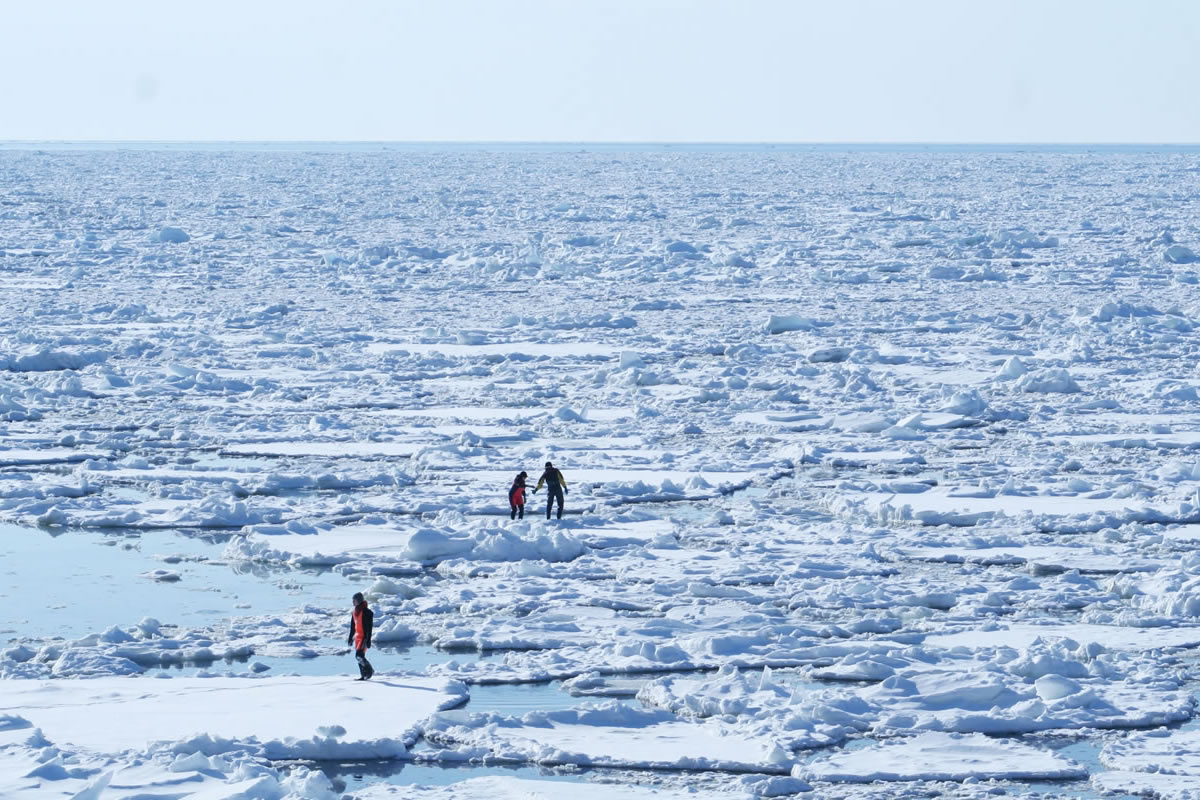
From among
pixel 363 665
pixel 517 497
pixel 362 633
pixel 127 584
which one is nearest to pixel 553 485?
pixel 517 497

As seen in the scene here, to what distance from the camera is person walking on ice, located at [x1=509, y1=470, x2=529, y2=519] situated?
42.5ft

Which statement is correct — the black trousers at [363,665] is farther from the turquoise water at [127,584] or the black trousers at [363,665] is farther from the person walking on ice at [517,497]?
the person walking on ice at [517,497]

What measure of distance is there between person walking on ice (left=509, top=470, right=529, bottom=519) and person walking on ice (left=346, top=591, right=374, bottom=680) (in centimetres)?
353

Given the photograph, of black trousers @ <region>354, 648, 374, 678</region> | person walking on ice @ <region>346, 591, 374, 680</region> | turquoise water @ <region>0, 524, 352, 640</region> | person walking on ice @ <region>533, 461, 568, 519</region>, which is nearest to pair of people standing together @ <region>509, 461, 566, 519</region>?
person walking on ice @ <region>533, 461, 568, 519</region>

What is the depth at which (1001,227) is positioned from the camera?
4197 centimetres

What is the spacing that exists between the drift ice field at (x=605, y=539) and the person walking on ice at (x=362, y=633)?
4.3 inches

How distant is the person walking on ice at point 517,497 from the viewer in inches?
510

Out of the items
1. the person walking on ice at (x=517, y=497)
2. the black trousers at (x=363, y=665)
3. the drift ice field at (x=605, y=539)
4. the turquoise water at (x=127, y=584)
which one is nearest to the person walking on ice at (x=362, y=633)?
the black trousers at (x=363, y=665)

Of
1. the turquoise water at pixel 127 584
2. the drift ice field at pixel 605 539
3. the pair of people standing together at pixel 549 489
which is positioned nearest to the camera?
the drift ice field at pixel 605 539

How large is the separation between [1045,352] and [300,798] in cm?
1601

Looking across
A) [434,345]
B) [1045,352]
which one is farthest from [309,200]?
[1045,352]

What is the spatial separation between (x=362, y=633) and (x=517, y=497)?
375cm

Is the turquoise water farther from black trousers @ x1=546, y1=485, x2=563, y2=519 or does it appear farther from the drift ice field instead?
black trousers @ x1=546, y1=485, x2=563, y2=519

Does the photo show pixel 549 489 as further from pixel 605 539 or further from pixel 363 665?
pixel 363 665
